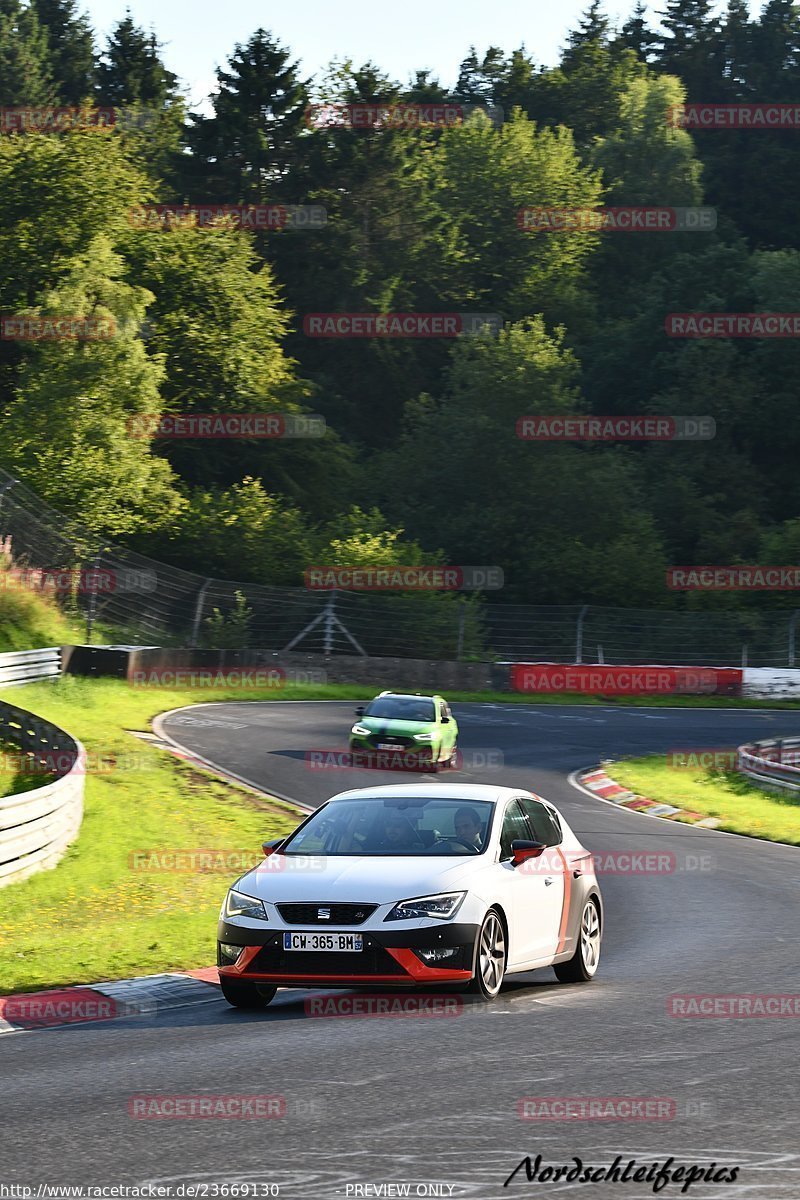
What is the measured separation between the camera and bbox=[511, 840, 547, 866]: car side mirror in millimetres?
10703

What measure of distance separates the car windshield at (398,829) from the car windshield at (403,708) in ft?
55.1

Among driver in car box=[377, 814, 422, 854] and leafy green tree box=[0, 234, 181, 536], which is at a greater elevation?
leafy green tree box=[0, 234, 181, 536]

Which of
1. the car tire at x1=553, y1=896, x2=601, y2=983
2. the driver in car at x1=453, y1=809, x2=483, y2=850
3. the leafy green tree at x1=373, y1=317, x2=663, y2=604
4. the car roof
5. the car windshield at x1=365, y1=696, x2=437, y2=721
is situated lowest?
the car windshield at x1=365, y1=696, x2=437, y2=721

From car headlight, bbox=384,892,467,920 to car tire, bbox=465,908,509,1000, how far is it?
271 mm

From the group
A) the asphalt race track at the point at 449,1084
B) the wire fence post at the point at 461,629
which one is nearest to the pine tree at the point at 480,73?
the wire fence post at the point at 461,629

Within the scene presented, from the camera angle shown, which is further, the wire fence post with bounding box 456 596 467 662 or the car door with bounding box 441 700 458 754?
the wire fence post with bounding box 456 596 467 662

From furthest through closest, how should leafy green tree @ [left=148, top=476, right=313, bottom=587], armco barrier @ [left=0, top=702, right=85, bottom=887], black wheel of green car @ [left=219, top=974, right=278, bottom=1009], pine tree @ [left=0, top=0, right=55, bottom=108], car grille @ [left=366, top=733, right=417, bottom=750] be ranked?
1. pine tree @ [left=0, top=0, right=55, bottom=108]
2. leafy green tree @ [left=148, top=476, right=313, bottom=587]
3. car grille @ [left=366, top=733, right=417, bottom=750]
4. armco barrier @ [left=0, top=702, right=85, bottom=887]
5. black wheel of green car @ [left=219, top=974, right=278, bottom=1009]

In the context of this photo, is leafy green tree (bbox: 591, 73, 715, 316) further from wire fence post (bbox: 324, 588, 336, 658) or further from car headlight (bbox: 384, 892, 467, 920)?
car headlight (bbox: 384, 892, 467, 920)

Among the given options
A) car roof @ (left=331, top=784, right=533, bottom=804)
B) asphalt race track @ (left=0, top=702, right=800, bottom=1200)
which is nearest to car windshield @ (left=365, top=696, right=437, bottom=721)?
asphalt race track @ (left=0, top=702, right=800, bottom=1200)

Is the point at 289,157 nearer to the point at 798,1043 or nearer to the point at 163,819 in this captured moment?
the point at 163,819

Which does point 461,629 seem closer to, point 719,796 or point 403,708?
point 403,708

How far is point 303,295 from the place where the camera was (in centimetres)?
7712

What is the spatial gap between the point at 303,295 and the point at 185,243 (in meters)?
15.0

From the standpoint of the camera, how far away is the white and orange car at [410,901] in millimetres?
9688
